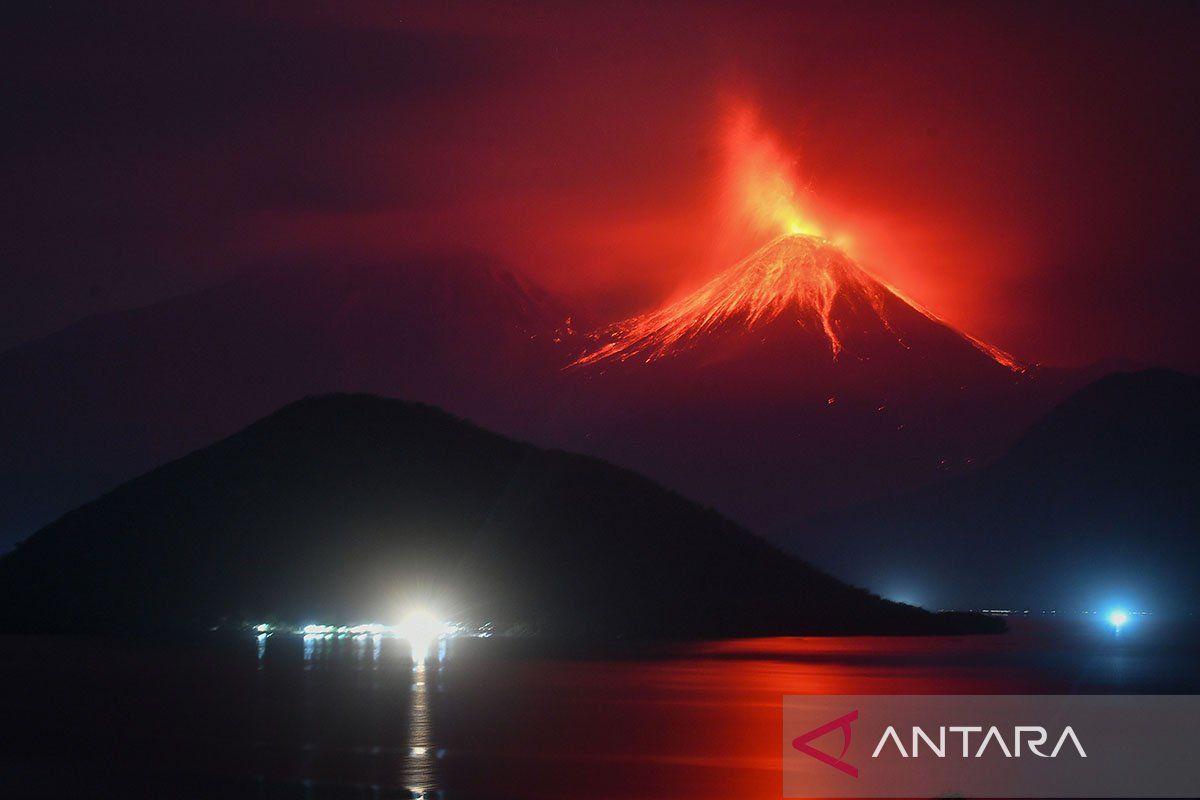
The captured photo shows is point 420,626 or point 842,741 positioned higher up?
point 420,626

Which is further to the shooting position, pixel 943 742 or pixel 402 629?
pixel 402 629

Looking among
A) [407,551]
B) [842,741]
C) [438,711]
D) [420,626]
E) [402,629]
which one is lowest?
[842,741]

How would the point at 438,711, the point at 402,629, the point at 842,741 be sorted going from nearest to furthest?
the point at 842,741 < the point at 438,711 < the point at 402,629

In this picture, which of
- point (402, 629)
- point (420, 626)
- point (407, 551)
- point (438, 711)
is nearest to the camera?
point (438, 711)

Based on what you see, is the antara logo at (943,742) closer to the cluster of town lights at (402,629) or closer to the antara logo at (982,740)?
the antara logo at (982,740)

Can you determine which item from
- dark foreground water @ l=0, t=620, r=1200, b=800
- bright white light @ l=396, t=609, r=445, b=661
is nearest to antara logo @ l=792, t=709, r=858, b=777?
dark foreground water @ l=0, t=620, r=1200, b=800

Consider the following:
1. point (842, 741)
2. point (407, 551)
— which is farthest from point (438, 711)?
point (407, 551)

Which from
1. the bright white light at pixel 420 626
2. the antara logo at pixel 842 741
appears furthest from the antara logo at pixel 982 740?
the bright white light at pixel 420 626

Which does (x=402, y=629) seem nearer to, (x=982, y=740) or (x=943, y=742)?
(x=982, y=740)
